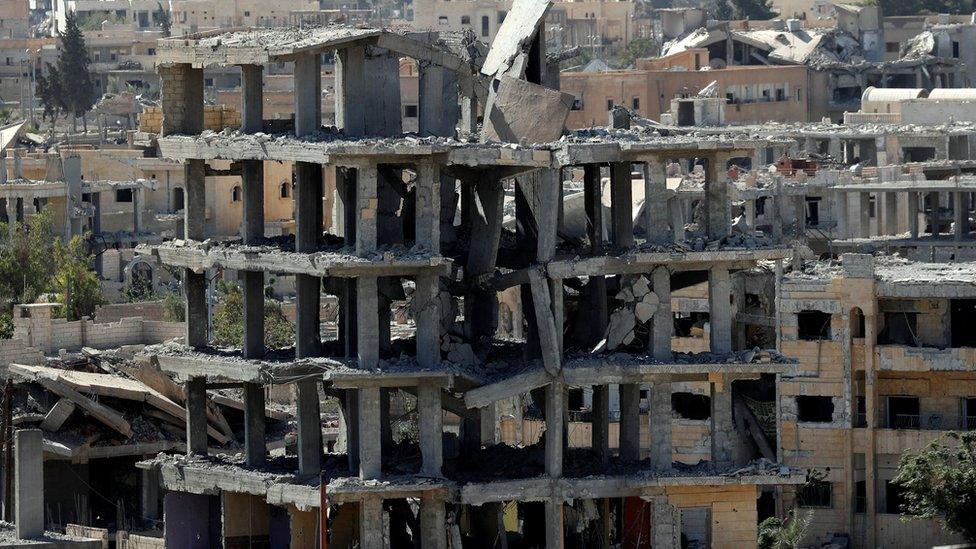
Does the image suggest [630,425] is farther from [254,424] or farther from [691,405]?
[691,405]

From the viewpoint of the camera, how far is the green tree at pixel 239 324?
67.6 meters

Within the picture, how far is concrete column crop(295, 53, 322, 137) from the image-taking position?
50281mm

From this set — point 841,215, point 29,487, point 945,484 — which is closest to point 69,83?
point 841,215

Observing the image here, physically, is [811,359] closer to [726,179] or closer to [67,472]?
[726,179]

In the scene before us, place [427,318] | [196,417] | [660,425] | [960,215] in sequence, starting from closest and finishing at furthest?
[427,318], [660,425], [196,417], [960,215]

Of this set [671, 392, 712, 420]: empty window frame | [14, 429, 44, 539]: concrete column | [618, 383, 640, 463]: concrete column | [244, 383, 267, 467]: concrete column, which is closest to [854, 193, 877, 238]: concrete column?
[671, 392, 712, 420]: empty window frame

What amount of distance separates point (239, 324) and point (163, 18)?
63.9m

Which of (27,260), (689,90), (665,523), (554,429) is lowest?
(665,523)

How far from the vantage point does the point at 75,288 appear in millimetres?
73312

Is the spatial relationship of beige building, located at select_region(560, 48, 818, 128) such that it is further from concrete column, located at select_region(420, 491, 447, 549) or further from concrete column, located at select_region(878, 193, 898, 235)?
concrete column, located at select_region(420, 491, 447, 549)

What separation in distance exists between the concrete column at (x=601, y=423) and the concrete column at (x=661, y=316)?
1.86 m

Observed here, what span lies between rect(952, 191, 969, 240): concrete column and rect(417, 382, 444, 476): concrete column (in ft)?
85.9

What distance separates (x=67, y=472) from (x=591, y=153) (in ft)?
46.4

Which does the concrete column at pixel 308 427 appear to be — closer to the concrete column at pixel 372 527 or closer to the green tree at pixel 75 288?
the concrete column at pixel 372 527
